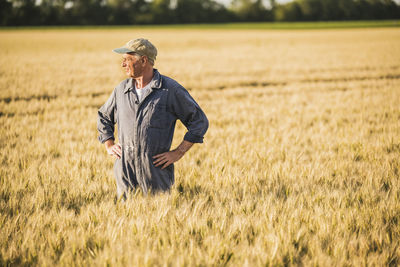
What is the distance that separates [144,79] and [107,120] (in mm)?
609

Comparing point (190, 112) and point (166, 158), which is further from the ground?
→ point (190, 112)

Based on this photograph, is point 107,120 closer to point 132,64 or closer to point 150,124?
point 150,124

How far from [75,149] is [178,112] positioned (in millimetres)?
2533

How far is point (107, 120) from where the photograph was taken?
2.88 metres

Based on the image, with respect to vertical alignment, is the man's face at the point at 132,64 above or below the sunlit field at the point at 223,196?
above

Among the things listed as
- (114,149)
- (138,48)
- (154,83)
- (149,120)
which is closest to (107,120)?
(114,149)

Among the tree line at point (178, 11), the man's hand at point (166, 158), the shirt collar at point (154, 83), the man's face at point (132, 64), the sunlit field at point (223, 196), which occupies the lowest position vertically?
the sunlit field at point (223, 196)

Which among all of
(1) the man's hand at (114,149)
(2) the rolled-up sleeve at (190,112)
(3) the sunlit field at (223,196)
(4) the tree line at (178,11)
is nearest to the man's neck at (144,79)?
(2) the rolled-up sleeve at (190,112)

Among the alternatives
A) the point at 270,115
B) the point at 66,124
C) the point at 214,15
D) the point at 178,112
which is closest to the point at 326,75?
the point at 270,115

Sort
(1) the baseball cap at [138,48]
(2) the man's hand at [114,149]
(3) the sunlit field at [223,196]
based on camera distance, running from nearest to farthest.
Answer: (3) the sunlit field at [223,196] → (1) the baseball cap at [138,48] → (2) the man's hand at [114,149]

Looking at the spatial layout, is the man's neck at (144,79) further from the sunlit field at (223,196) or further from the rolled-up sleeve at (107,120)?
the sunlit field at (223,196)

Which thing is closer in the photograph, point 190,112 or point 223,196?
point 190,112

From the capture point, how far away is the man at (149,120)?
2555 mm

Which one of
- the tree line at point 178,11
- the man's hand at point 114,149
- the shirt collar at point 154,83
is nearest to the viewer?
the shirt collar at point 154,83
